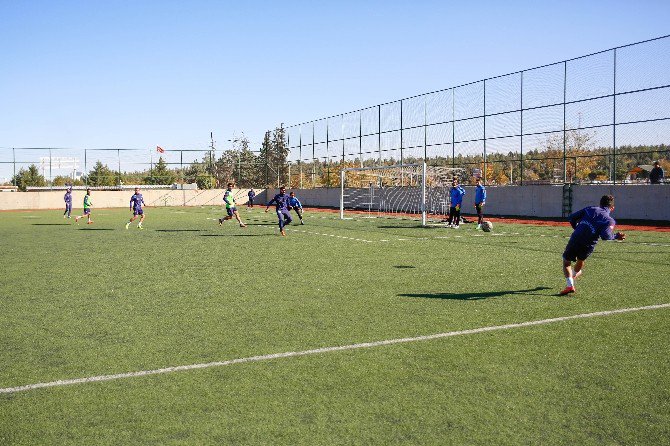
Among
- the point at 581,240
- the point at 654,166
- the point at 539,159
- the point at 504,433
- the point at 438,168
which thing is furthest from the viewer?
the point at 438,168

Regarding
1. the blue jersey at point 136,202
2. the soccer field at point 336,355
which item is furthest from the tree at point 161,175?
the soccer field at point 336,355

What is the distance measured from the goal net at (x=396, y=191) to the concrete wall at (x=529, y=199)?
2.51 meters

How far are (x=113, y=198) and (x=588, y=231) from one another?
5526 cm

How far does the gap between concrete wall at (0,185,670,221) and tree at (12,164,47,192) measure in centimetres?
Answer: 606

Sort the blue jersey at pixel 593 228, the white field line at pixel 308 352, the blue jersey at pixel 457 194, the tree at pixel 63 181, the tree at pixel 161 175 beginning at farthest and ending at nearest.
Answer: the tree at pixel 161 175 < the tree at pixel 63 181 < the blue jersey at pixel 457 194 < the blue jersey at pixel 593 228 < the white field line at pixel 308 352

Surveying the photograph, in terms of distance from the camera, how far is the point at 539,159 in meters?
31.1

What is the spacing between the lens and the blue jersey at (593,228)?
8.98 meters

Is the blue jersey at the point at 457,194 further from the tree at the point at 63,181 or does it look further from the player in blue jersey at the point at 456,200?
the tree at the point at 63,181

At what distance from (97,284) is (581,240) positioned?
8163 millimetres

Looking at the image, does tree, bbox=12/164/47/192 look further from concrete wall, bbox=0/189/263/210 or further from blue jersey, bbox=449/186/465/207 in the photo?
blue jersey, bbox=449/186/465/207

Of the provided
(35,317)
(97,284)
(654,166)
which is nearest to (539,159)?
(654,166)

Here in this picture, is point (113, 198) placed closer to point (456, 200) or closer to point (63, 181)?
point (63, 181)

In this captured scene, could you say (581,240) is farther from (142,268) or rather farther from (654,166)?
(654,166)

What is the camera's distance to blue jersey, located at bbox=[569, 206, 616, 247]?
8984 mm
